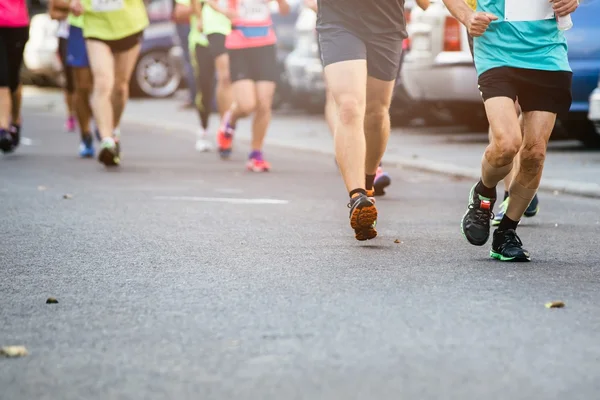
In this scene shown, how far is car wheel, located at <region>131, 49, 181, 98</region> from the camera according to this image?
2412 centimetres

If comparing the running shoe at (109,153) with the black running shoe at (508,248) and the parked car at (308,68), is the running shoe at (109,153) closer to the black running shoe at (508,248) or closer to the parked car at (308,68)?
the parked car at (308,68)

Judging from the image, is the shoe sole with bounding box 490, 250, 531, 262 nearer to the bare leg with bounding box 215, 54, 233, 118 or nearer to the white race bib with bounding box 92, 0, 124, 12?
the white race bib with bounding box 92, 0, 124, 12

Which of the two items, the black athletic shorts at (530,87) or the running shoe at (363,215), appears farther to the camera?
the running shoe at (363,215)

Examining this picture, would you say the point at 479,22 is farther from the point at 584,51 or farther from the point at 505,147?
the point at 584,51

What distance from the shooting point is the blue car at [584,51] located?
38.2ft

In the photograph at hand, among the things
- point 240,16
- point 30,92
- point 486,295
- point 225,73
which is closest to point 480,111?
point 225,73

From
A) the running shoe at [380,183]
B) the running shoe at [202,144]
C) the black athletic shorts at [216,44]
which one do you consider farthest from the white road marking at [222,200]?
the running shoe at [202,144]

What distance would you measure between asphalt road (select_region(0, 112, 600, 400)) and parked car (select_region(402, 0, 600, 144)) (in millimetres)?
2847

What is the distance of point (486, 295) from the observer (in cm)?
512

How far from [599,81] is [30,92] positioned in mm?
19900

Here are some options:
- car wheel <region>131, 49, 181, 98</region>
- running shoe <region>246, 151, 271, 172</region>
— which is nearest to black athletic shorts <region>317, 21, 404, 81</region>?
running shoe <region>246, 151, 271, 172</region>

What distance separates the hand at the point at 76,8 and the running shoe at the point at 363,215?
16.4 ft

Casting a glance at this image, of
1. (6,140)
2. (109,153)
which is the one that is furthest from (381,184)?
(6,140)

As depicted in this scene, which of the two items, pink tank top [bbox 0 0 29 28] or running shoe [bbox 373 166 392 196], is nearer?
running shoe [bbox 373 166 392 196]
